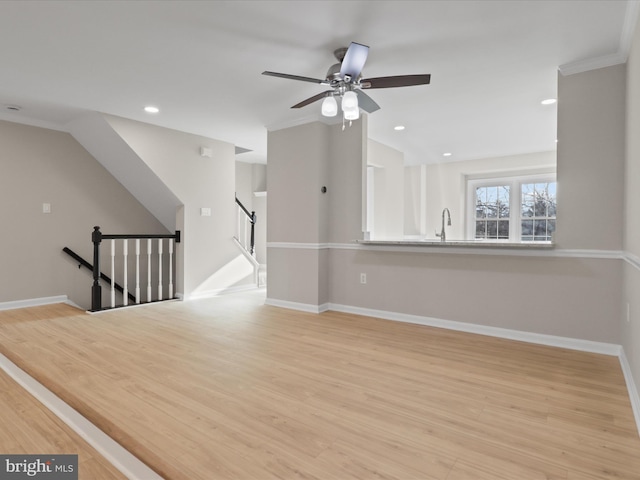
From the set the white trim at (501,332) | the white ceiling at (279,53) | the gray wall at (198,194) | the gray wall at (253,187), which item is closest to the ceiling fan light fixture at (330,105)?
the white ceiling at (279,53)

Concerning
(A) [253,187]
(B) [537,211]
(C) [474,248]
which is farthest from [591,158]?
(A) [253,187]

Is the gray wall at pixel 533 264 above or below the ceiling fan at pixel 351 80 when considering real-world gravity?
below

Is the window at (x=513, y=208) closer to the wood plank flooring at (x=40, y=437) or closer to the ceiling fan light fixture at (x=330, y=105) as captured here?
the ceiling fan light fixture at (x=330, y=105)

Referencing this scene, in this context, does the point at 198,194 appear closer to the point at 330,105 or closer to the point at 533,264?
the point at 330,105

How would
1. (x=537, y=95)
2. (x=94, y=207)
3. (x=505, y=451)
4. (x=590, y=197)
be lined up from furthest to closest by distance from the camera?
(x=94, y=207) → (x=537, y=95) → (x=590, y=197) → (x=505, y=451)

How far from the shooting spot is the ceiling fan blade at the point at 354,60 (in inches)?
90.5

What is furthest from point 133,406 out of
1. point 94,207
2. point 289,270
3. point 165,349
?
point 94,207

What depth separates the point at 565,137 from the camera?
3.07 meters

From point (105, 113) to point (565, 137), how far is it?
16.0 feet

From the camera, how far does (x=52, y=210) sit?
477 cm

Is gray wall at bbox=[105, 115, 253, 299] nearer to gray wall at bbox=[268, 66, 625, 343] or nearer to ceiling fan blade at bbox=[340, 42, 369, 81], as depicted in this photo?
gray wall at bbox=[268, 66, 625, 343]

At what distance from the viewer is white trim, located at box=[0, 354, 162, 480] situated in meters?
1.54

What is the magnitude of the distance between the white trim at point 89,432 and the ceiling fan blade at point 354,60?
2547 millimetres

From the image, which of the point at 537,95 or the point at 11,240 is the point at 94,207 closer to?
the point at 11,240
